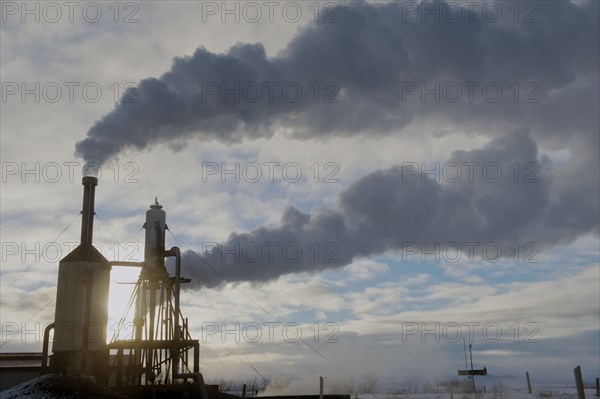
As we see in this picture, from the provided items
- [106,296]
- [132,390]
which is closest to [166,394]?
[132,390]

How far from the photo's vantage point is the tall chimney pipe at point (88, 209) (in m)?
34.6

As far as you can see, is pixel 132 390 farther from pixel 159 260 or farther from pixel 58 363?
pixel 159 260

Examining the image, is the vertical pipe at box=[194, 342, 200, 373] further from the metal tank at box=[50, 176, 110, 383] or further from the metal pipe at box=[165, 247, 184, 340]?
the metal tank at box=[50, 176, 110, 383]

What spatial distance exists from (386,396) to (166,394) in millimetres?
16536

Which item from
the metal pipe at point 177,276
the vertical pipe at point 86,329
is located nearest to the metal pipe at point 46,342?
the vertical pipe at point 86,329

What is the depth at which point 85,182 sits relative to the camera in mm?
35719

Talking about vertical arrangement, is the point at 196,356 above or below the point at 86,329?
below

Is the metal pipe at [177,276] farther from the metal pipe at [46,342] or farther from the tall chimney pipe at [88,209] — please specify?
the metal pipe at [46,342]

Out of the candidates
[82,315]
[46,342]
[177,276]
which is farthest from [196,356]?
[46,342]

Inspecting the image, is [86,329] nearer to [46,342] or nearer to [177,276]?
[46,342]

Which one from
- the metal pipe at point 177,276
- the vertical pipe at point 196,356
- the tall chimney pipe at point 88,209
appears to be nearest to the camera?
the metal pipe at point 177,276

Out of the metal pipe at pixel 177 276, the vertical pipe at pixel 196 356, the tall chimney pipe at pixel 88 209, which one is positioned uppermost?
the tall chimney pipe at pixel 88 209

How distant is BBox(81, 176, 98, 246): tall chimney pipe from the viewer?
114 ft

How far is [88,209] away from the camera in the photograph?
35312 millimetres
